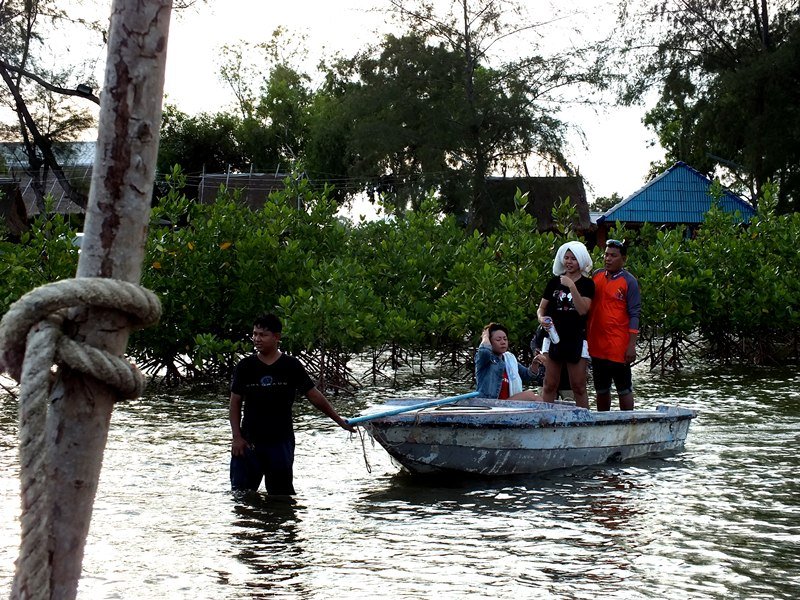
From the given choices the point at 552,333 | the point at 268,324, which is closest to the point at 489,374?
the point at 552,333

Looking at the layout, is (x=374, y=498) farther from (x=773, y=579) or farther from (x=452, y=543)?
(x=773, y=579)

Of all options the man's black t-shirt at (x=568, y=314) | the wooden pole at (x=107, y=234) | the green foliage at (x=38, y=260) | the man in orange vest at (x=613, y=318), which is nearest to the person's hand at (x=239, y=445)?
the man's black t-shirt at (x=568, y=314)

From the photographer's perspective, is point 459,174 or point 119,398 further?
point 459,174

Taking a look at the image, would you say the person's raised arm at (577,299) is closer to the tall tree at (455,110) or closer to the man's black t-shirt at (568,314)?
the man's black t-shirt at (568,314)

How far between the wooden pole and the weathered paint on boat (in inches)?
241

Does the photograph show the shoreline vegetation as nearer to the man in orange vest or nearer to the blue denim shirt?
the blue denim shirt

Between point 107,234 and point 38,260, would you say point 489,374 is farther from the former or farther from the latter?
point 38,260

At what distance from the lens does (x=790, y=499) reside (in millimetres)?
8648

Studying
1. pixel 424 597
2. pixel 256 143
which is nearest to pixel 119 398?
pixel 424 597

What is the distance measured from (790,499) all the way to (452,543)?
3031 mm

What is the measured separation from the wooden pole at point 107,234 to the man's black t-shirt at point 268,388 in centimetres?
519

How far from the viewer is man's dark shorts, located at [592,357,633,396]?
1020 centimetres

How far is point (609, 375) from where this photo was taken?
10297 mm

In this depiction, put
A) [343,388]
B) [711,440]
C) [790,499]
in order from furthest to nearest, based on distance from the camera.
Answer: [343,388], [711,440], [790,499]
